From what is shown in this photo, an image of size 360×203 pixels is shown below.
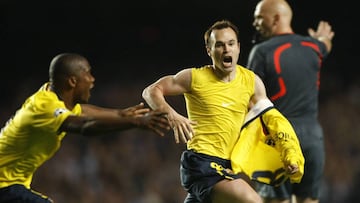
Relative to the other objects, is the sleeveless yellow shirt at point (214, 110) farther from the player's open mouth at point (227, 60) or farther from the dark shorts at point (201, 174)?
Answer: the player's open mouth at point (227, 60)

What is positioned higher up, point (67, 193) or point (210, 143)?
point (210, 143)

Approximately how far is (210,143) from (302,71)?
4.90 ft

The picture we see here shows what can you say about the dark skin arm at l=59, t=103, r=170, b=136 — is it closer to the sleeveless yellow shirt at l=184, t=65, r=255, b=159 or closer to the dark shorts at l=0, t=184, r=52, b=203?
the dark shorts at l=0, t=184, r=52, b=203

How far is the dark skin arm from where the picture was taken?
170 inches

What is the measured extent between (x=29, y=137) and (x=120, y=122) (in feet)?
2.64

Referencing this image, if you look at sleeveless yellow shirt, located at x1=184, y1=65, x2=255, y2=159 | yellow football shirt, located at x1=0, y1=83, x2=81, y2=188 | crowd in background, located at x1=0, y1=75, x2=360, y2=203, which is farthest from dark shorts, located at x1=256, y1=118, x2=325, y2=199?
crowd in background, located at x1=0, y1=75, x2=360, y2=203

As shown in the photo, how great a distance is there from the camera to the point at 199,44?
11781mm

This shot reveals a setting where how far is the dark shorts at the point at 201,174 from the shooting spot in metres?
5.18

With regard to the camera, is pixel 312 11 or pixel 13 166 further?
pixel 312 11

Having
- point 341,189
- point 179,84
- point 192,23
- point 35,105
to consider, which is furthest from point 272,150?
point 192,23

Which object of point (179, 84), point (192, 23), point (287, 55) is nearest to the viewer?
point (179, 84)

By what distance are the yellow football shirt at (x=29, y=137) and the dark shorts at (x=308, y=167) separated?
6.93 feet

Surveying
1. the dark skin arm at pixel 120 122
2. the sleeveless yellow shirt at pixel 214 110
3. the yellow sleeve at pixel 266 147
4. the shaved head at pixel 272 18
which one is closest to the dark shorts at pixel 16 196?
the dark skin arm at pixel 120 122

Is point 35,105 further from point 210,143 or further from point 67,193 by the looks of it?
point 67,193
